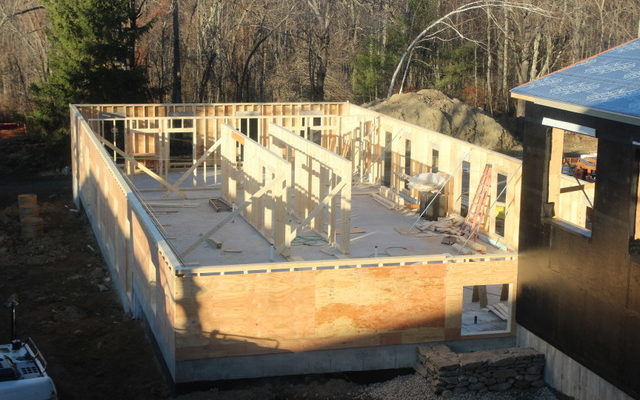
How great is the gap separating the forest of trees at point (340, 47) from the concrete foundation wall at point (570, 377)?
86.7 feet

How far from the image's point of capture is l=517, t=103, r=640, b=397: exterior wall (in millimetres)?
14586

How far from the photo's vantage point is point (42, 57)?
152ft

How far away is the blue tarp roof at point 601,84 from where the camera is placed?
14969mm

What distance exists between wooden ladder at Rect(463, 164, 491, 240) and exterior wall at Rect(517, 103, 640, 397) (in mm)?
3010

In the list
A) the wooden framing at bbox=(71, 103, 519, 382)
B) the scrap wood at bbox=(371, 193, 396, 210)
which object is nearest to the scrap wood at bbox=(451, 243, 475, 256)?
the wooden framing at bbox=(71, 103, 519, 382)

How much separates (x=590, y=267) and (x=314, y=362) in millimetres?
5144

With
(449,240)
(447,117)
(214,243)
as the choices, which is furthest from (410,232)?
(447,117)

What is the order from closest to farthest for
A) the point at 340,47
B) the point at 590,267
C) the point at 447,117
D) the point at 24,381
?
the point at 24,381 → the point at 590,267 → the point at 447,117 → the point at 340,47

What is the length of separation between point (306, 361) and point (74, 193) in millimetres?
17853

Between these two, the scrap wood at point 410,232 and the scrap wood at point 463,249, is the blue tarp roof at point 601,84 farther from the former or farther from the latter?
the scrap wood at point 410,232

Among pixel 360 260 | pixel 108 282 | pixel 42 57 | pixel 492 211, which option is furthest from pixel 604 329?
pixel 42 57

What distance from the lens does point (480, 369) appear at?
16.4 metres

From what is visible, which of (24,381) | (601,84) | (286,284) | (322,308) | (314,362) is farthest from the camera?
(314,362)

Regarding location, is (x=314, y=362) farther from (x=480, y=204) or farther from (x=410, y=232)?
(x=410, y=232)
